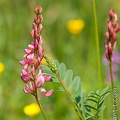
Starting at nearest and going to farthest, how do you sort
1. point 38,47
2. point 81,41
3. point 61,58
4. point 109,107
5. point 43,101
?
point 38,47, point 109,107, point 43,101, point 61,58, point 81,41

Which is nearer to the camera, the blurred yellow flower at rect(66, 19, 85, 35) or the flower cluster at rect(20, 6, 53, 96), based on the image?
the flower cluster at rect(20, 6, 53, 96)

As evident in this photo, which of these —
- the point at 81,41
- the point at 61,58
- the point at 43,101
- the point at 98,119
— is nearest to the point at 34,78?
the point at 98,119

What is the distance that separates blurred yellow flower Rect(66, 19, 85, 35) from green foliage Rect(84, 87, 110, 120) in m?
2.61

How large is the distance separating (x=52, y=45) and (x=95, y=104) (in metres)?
2.48

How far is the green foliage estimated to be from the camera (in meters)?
1.79

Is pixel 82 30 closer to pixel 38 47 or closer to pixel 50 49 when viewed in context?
pixel 50 49

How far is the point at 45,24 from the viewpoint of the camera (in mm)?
4715

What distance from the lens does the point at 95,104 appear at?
1.87 m

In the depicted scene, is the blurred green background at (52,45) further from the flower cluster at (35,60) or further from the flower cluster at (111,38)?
the flower cluster at (35,60)

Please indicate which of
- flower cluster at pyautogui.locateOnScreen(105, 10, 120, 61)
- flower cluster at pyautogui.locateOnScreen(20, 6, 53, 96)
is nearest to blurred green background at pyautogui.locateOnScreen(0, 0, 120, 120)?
flower cluster at pyautogui.locateOnScreen(105, 10, 120, 61)

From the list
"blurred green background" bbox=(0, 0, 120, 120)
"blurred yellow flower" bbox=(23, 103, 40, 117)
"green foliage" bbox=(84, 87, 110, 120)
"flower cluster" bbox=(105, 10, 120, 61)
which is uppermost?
"blurred green background" bbox=(0, 0, 120, 120)

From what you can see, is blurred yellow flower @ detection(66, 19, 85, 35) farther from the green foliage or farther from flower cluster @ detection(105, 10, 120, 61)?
flower cluster @ detection(105, 10, 120, 61)

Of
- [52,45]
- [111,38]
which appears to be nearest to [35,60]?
[111,38]

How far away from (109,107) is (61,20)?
6.57ft
